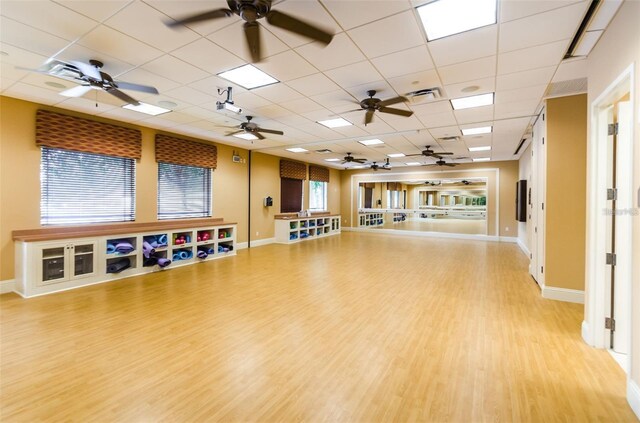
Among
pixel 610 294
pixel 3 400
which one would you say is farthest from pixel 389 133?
pixel 3 400

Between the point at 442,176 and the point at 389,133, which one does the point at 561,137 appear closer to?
the point at 389,133

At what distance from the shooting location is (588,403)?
2020 millimetres

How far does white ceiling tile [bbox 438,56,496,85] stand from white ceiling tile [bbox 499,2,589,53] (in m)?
0.32

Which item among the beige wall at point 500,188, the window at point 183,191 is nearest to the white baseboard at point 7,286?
the window at point 183,191

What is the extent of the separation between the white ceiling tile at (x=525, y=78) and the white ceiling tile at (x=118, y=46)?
428 cm

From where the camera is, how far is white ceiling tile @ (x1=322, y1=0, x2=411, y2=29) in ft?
7.65

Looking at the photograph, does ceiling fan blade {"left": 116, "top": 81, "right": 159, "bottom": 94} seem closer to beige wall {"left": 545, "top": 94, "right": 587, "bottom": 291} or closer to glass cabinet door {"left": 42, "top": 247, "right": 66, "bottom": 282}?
glass cabinet door {"left": 42, "top": 247, "right": 66, "bottom": 282}

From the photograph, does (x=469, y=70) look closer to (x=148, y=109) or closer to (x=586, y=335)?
(x=586, y=335)

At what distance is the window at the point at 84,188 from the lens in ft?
16.0

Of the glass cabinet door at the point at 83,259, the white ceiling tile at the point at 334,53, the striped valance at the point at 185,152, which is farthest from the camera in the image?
the striped valance at the point at 185,152

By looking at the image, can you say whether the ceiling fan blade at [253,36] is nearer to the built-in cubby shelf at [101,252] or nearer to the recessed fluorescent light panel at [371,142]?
the built-in cubby shelf at [101,252]

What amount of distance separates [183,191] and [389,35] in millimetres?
6007

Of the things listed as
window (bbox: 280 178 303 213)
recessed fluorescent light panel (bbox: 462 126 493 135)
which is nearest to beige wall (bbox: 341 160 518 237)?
recessed fluorescent light panel (bbox: 462 126 493 135)

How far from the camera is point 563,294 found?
4172 millimetres
